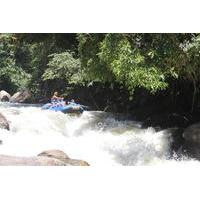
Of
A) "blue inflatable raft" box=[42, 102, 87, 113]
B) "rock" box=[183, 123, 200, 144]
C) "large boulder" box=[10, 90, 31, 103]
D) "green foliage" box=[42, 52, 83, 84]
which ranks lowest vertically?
"rock" box=[183, 123, 200, 144]

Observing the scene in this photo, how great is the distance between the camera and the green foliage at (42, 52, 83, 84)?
21.4ft

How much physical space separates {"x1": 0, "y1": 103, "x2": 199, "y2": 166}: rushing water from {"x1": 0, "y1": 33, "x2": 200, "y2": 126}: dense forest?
0.95ft

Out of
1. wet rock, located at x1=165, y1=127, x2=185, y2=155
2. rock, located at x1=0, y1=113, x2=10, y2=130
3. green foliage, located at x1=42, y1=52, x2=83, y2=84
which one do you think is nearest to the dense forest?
green foliage, located at x1=42, y1=52, x2=83, y2=84

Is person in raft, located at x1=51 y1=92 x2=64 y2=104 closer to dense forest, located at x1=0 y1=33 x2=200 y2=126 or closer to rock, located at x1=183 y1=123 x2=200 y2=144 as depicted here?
dense forest, located at x1=0 y1=33 x2=200 y2=126

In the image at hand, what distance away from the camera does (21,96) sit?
675 cm

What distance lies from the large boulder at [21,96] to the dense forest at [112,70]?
65 millimetres

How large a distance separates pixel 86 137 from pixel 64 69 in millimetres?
1067

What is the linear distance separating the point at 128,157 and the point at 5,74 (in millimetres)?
1724

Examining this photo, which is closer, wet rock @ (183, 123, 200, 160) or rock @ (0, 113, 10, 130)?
wet rock @ (183, 123, 200, 160)

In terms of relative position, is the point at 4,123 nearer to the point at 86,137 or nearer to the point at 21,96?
the point at 21,96

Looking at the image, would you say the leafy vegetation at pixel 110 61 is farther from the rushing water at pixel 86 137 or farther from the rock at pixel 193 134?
the rushing water at pixel 86 137
